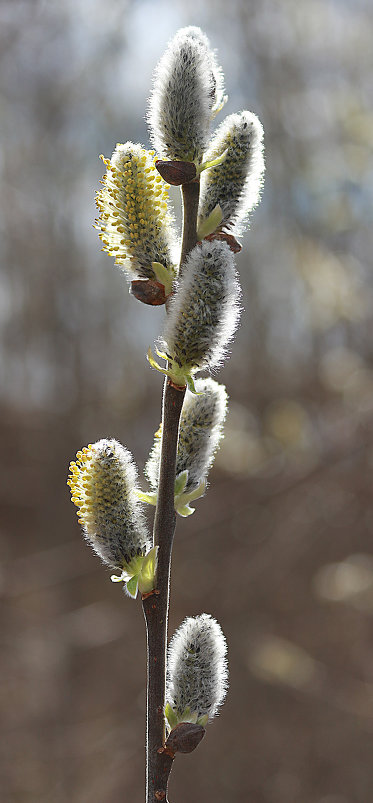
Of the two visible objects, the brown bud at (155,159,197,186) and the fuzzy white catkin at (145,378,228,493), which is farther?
the fuzzy white catkin at (145,378,228,493)

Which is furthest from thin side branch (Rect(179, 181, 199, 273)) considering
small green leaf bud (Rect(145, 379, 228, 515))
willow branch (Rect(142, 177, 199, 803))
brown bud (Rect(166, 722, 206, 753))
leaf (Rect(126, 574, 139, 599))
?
brown bud (Rect(166, 722, 206, 753))

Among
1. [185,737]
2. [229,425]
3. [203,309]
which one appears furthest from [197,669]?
[229,425]

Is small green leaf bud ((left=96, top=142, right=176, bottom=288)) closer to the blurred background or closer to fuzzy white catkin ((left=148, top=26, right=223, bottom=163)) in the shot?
fuzzy white catkin ((left=148, top=26, right=223, bottom=163))

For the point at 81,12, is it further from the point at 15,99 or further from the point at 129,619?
the point at 129,619

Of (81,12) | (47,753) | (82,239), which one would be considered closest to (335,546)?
(47,753)

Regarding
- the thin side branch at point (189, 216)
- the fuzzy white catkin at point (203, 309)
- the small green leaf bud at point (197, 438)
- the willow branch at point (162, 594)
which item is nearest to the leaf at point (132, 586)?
the willow branch at point (162, 594)

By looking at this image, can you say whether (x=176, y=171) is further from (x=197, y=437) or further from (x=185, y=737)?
(x=185, y=737)
